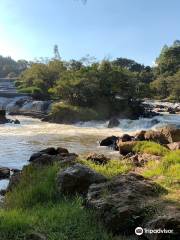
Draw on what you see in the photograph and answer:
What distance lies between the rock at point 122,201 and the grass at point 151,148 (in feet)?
21.8

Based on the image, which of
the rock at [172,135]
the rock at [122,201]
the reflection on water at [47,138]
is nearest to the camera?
the rock at [122,201]

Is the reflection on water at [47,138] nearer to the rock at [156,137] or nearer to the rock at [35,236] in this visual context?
the rock at [156,137]

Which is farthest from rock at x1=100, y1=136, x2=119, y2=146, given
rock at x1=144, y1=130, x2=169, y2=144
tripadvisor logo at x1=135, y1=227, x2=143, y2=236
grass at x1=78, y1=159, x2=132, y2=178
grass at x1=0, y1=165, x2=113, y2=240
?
tripadvisor logo at x1=135, y1=227, x2=143, y2=236

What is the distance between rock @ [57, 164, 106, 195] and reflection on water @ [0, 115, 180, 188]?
18.7 feet

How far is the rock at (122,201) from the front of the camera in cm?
661

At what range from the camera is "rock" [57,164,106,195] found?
8672mm

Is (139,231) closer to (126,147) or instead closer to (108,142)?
(126,147)

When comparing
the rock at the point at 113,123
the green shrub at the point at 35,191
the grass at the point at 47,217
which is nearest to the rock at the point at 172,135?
the green shrub at the point at 35,191

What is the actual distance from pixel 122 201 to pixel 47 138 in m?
20.5

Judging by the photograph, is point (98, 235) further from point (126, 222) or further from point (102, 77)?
point (102, 77)

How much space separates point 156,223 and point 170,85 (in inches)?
2759

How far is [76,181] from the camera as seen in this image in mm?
8703

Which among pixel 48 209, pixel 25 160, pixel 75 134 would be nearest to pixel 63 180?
pixel 48 209

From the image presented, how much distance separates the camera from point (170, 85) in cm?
7450
